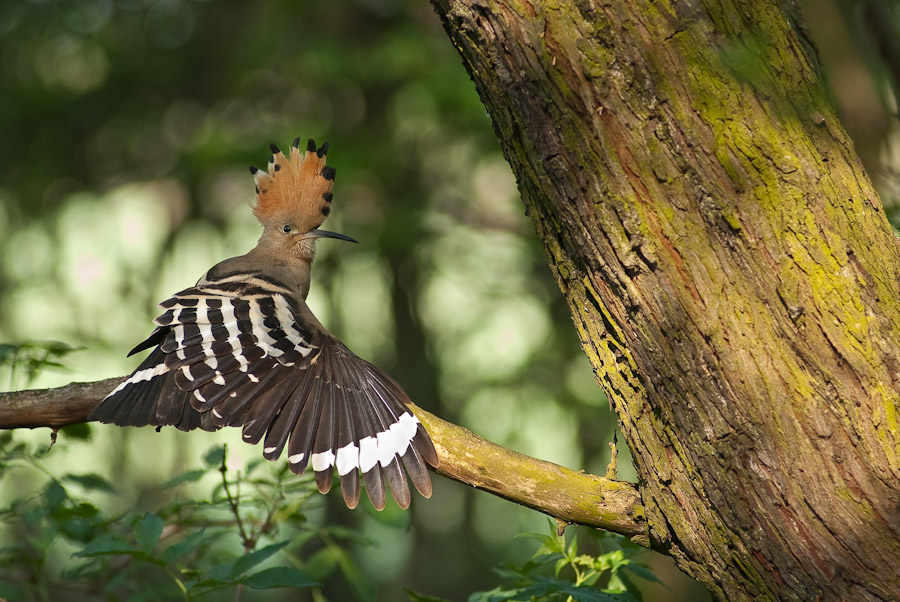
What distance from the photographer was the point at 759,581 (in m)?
1.73

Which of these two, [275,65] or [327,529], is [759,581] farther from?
[275,65]

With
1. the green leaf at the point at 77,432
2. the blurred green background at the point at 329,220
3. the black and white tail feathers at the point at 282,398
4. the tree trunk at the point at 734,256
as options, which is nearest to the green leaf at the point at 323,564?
the black and white tail feathers at the point at 282,398

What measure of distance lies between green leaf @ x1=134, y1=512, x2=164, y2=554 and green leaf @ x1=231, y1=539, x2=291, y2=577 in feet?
0.72

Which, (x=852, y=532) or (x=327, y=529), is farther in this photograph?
(x=327, y=529)

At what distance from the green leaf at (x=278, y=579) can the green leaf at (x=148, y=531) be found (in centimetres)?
26

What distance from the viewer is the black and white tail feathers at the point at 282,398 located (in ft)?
7.80

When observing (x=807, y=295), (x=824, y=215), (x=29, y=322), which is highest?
(x=824, y=215)

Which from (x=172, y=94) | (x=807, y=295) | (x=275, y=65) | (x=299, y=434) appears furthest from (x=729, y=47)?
(x=172, y=94)

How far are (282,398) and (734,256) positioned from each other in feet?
4.52

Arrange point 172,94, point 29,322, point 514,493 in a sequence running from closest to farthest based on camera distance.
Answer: point 514,493 → point 172,94 → point 29,322

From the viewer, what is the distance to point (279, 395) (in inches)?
100

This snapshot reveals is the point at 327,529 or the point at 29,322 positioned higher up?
the point at 327,529

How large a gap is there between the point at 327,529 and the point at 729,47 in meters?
1.55

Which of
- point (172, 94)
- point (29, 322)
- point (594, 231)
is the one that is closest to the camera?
point (594, 231)
